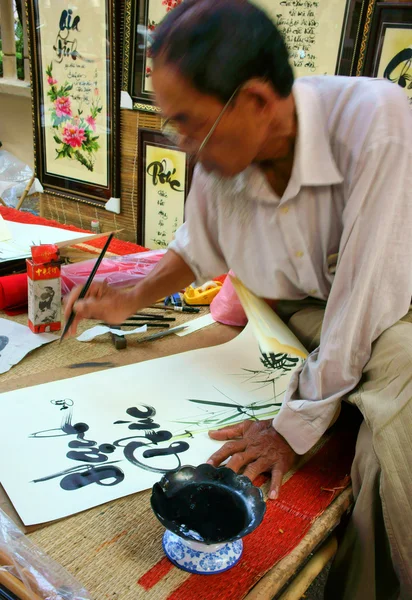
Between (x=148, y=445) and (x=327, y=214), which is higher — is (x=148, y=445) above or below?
below

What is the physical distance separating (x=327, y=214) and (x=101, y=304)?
0.48 meters

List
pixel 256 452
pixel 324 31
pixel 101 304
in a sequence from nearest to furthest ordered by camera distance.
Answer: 1. pixel 256 452
2. pixel 101 304
3. pixel 324 31

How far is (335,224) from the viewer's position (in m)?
0.94

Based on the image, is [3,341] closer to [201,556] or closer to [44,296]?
[44,296]

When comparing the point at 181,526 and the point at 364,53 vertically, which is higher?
the point at 364,53

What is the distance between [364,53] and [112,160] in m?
1.30

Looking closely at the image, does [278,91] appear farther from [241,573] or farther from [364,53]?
[364,53]

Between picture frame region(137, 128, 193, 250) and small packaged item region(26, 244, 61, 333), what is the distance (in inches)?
51.3

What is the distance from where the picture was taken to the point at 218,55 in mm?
699

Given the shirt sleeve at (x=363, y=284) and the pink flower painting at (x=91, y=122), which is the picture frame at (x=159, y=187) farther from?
the shirt sleeve at (x=363, y=284)

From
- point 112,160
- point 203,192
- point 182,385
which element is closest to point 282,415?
point 182,385

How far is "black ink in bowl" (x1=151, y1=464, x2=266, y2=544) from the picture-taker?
627 millimetres

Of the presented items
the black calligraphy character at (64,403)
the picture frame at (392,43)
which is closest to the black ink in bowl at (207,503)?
the black calligraphy character at (64,403)

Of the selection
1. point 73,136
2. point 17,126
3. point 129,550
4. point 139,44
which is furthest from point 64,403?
point 17,126
